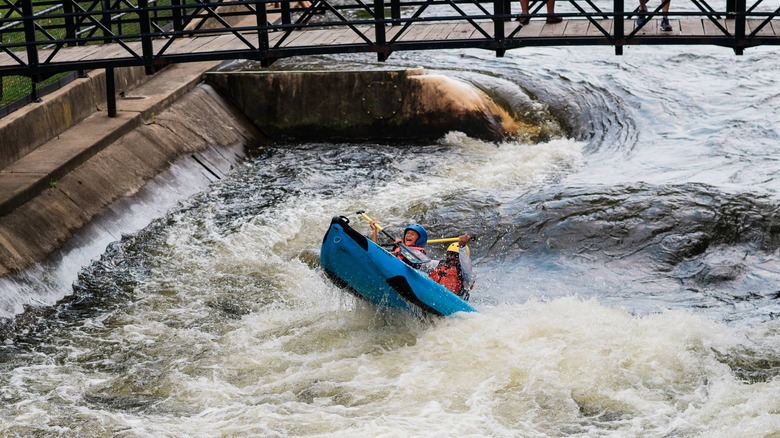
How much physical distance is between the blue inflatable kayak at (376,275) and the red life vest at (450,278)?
413 millimetres

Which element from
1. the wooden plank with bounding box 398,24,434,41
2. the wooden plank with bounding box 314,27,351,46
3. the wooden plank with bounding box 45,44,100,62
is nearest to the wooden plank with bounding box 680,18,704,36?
the wooden plank with bounding box 398,24,434,41

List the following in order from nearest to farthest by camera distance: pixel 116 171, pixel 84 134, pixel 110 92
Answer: pixel 116 171, pixel 84 134, pixel 110 92

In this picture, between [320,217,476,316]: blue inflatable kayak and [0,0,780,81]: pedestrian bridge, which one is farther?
[0,0,780,81]: pedestrian bridge

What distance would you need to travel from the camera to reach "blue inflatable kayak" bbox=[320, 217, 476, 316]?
10656 millimetres

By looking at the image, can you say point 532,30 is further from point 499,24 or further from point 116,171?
point 116,171

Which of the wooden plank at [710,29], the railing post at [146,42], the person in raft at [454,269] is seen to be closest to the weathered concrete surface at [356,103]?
the wooden plank at [710,29]

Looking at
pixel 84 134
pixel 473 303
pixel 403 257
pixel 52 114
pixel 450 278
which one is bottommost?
pixel 473 303

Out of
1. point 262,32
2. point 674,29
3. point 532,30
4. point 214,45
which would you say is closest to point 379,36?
point 262,32

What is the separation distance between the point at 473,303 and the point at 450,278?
2.34 ft

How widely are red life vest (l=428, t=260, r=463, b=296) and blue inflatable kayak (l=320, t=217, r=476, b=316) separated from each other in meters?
0.41

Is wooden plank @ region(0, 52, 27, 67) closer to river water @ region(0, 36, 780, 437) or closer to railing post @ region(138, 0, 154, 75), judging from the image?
railing post @ region(138, 0, 154, 75)

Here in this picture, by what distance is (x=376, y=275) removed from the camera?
35.3 feet

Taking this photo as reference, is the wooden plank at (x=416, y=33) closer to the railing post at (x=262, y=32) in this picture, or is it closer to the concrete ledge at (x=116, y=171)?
the railing post at (x=262, y=32)

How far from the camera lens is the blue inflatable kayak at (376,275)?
1066cm
